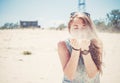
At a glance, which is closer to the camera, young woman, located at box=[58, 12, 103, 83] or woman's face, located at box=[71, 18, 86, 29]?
young woman, located at box=[58, 12, 103, 83]

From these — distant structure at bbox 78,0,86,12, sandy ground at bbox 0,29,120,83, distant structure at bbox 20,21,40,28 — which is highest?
distant structure at bbox 78,0,86,12

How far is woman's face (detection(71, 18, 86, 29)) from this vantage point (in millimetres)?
2043

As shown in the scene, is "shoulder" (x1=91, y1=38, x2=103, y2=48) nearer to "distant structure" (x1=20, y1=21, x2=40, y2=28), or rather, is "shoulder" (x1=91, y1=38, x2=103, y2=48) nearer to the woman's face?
the woman's face

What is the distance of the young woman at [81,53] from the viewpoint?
1.93 metres

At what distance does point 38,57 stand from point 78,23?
0.82 m

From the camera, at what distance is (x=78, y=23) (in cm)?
206

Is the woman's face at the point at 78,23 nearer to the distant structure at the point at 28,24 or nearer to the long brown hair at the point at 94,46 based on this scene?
the long brown hair at the point at 94,46

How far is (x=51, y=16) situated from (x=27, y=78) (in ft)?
2.40

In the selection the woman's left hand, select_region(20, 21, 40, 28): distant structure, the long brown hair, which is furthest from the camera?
select_region(20, 21, 40, 28): distant structure

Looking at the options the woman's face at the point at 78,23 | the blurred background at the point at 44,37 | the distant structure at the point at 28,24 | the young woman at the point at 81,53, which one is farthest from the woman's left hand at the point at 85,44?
the distant structure at the point at 28,24

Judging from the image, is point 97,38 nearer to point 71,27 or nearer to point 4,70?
point 71,27

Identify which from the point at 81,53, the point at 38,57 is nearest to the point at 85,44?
the point at 81,53

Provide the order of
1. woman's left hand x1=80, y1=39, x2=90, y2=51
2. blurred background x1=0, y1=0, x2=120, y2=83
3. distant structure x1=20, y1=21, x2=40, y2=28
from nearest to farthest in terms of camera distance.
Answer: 1. woman's left hand x1=80, y1=39, x2=90, y2=51
2. blurred background x1=0, y1=0, x2=120, y2=83
3. distant structure x1=20, y1=21, x2=40, y2=28

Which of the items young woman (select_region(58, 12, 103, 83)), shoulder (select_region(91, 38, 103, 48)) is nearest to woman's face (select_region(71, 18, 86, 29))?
young woman (select_region(58, 12, 103, 83))
